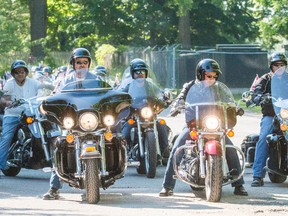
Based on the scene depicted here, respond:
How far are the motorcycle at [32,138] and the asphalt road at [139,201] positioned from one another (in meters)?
0.27

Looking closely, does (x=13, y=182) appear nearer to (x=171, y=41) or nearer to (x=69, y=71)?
(x=69, y=71)

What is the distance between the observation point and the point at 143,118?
15.6 metres

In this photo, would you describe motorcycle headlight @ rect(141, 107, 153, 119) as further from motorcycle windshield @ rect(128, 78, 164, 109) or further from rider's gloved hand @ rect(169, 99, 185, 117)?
rider's gloved hand @ rect(169, 99, 185, 117)

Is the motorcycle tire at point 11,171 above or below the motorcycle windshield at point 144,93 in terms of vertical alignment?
below

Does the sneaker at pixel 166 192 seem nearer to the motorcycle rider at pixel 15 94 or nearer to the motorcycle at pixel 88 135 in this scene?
the motorcycle at pixel 88 135

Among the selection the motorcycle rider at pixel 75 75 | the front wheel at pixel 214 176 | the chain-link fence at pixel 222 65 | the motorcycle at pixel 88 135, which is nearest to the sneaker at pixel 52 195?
the motorcycle rider at pixel 75 75

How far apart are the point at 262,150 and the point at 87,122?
9.70 ft

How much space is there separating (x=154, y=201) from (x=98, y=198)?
72 centimetres

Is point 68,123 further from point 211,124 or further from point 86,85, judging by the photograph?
point 211,124

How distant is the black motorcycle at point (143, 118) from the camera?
50.7 feet

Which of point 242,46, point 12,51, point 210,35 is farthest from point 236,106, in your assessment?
point 12,51

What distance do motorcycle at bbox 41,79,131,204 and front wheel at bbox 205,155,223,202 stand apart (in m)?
0.96

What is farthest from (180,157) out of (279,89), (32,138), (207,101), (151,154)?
(32,138)

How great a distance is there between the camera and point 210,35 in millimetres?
56750
